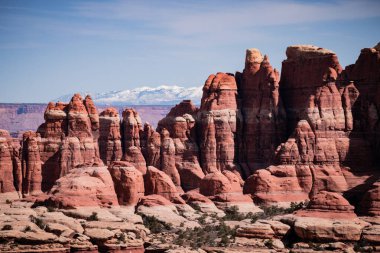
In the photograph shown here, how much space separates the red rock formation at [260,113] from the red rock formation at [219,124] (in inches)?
50.9

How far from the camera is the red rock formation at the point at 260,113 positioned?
122m

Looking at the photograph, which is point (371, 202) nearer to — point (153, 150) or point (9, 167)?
point (153, 150)

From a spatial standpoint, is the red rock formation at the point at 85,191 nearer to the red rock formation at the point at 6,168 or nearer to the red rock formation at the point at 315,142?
the red rock formation at the point at 6,168

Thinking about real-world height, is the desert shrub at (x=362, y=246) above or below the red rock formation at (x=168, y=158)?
below

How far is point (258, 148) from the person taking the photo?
122812 millimetres

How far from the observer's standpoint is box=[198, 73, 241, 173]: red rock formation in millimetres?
122125

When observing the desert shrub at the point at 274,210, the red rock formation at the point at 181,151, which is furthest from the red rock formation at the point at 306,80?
the desert shrub at the point at 274,210

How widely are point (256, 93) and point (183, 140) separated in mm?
9171

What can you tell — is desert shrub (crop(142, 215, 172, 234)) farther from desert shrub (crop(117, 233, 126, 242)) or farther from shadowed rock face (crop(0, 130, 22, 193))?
shadowed rock face (crop(0, 130, 22, 193))

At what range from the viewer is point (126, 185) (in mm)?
97438

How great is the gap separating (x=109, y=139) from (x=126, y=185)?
94.2 ft

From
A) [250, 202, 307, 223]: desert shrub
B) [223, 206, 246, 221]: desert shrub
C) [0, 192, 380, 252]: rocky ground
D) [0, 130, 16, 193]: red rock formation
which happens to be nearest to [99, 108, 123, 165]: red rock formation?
[0, 130, 16, 193]: red rock formation

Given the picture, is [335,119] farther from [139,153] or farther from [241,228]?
[241,228]

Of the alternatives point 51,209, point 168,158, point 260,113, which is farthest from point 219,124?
point 51,209
